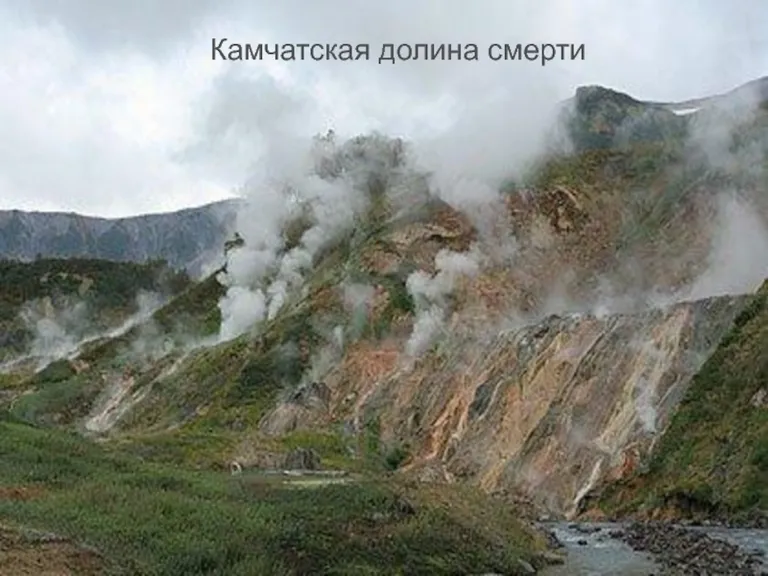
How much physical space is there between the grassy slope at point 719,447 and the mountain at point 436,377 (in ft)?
0.60

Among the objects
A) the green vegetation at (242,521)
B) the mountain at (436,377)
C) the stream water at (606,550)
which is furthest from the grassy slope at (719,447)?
the green vegetation at (242,521)

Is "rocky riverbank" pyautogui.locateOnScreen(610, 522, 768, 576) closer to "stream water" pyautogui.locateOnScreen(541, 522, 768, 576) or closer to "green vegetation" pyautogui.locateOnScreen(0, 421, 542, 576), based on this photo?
"stream water" pyautogui.locateOnScreen(541, 522, 768, 576)

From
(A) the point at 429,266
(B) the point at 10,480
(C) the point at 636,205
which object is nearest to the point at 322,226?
(A) the point at 429,266

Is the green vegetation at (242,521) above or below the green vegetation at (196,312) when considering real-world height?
below

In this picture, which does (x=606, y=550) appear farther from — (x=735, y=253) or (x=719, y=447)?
(x=735, y=253)

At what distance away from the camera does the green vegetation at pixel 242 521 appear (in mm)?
29078

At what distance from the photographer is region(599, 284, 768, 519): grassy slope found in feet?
191

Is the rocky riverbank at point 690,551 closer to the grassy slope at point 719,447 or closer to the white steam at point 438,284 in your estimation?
the grassy slope at point 719,447

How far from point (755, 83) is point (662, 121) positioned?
54.4 feet

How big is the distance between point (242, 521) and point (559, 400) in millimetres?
50348

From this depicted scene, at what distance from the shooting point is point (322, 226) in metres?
154

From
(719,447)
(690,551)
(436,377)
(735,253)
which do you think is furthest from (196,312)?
(690,551)

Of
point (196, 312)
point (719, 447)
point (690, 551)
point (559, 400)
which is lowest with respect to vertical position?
point (690, 551)

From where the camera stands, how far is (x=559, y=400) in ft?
262
